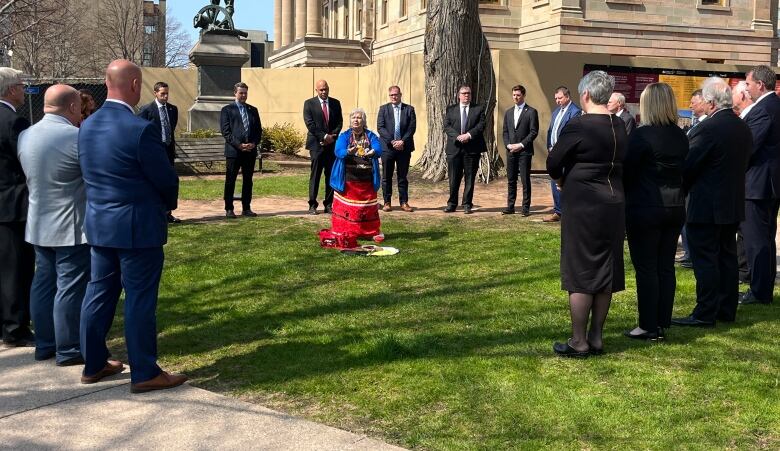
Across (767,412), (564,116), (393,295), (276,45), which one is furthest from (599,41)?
(276,45)

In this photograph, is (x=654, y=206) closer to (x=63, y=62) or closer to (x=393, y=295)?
(x=393, y=295)

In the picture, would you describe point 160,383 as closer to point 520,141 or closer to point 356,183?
point 356,183

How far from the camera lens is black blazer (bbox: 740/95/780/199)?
7.79m

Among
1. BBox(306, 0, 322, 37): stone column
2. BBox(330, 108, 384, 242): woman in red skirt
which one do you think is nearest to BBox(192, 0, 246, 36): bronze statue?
BBox(330, 108, 384, 242): woman in red skirt

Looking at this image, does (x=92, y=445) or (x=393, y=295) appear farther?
(x=393, y=295)

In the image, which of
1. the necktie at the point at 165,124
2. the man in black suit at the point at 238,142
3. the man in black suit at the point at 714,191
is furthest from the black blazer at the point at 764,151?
the necktie at the point at 165,124

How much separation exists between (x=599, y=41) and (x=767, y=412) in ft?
111

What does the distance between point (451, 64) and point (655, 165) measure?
11.7 metres

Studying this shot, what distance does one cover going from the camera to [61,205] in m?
5.79

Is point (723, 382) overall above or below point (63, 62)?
below

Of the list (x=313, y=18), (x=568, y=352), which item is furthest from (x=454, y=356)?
(x=313, y=18)

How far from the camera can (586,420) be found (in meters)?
4.81

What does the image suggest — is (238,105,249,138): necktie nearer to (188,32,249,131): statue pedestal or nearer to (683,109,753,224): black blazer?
(683,109,753,224): black blazer

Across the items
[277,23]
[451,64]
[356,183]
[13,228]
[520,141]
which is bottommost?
[13,228]
